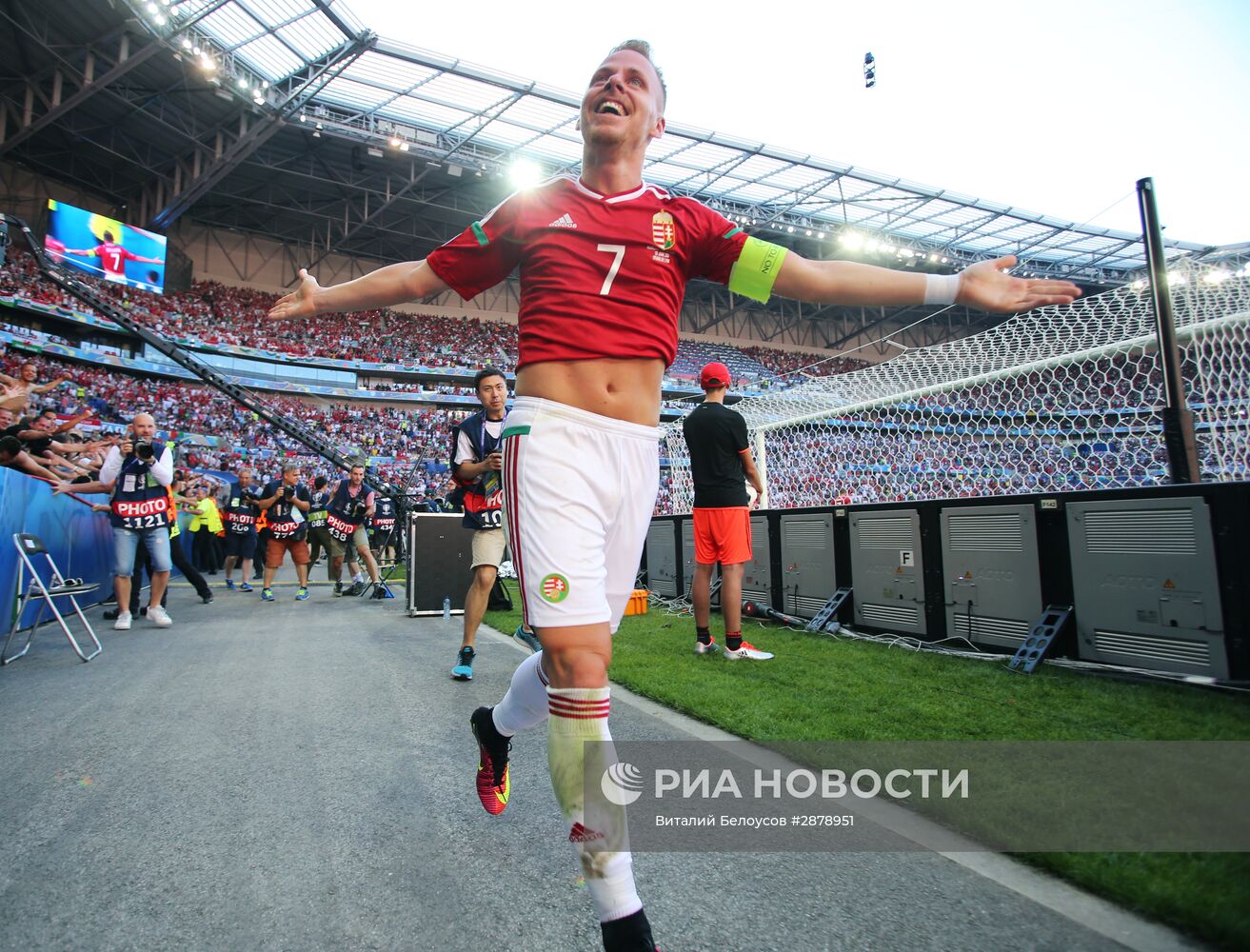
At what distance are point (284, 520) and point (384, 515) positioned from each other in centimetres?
514

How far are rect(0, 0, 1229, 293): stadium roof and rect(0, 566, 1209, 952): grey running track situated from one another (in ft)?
77.9

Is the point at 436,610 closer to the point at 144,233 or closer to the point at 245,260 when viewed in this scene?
the point at 144,233

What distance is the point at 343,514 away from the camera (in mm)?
9469

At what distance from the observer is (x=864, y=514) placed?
553 cm

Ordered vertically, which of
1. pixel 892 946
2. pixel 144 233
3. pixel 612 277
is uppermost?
pixel 144 233

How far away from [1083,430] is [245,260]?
1590 inches

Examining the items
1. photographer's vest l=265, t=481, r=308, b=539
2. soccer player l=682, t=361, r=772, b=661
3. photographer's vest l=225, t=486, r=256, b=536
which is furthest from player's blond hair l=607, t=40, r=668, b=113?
photographer's vest l=225, t=486, r=256, b=536

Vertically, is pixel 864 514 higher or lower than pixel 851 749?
higher

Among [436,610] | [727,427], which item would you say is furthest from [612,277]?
[436,610]

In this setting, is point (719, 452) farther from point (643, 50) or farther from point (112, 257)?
point (112, 257)

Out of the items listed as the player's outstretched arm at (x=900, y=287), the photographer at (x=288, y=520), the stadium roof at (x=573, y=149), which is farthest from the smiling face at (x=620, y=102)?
the stadium roof at (x=573, y=149)

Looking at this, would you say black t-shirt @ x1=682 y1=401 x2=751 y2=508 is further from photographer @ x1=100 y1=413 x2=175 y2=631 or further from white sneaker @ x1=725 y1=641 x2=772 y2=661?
photographer @ x1=100 y1=413 x2=175 y2=631

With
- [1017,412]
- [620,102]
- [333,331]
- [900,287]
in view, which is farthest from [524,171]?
[900,287]

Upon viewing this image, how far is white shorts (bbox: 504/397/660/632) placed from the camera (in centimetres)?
143
